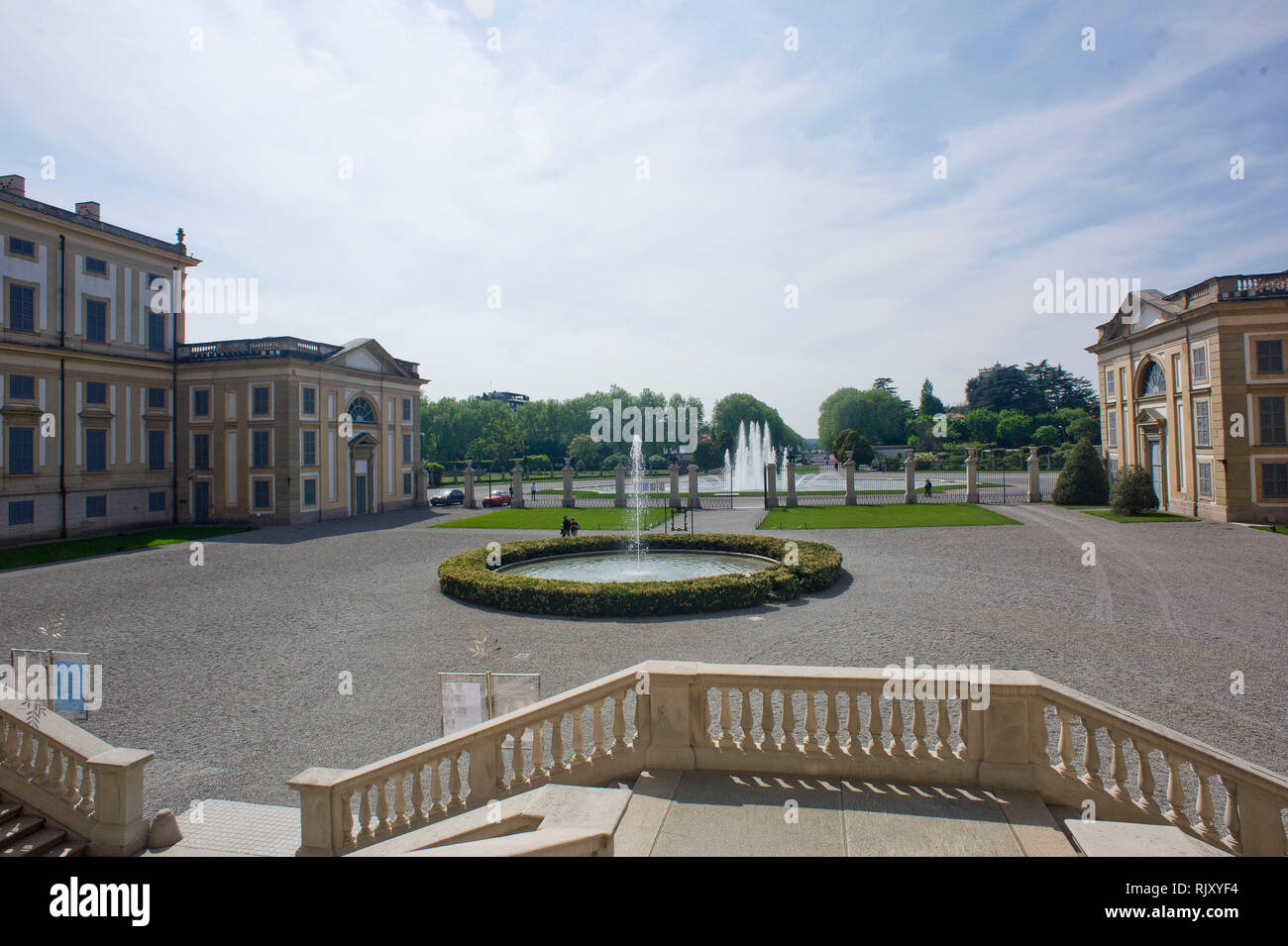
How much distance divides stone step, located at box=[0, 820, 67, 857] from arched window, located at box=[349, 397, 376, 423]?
38421 millimetres

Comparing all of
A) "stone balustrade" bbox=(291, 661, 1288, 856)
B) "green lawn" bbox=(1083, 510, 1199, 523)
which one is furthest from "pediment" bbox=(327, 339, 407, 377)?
"green lawn" bbox=(1083, 510, 1199, 523)

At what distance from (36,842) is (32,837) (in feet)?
0.83

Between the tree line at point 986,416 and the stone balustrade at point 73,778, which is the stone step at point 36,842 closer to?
the stone balustrade at point 73,778

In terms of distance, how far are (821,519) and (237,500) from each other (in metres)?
33.2

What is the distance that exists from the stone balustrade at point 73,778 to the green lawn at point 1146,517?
3805cm

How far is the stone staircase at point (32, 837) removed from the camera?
7.14 metres

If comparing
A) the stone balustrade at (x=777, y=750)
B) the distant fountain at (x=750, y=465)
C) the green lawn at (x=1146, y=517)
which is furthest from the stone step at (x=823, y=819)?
the distant fountain at (x=750, y=465)

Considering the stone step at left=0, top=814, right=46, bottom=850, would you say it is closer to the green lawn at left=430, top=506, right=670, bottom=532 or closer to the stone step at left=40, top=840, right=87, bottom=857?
the stone step at left=40, top=840, right=87, bottom=857

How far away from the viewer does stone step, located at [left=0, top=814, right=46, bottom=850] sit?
732cm

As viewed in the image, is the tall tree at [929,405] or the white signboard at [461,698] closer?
the white signboard at [461,698]

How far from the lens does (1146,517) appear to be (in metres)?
33.2

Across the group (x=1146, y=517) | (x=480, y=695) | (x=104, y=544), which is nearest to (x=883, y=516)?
(x=1146, y=517)

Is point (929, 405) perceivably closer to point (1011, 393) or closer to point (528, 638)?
point (1011, 393)
